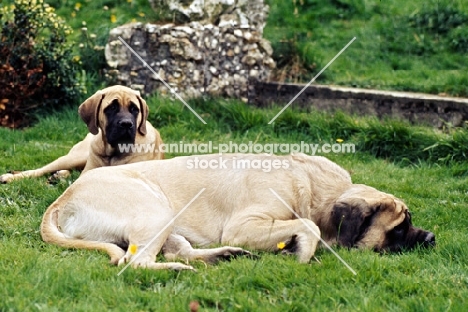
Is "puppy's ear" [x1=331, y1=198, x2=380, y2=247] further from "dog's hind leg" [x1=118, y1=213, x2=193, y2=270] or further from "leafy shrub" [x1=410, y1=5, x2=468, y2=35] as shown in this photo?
"leafy shrub" [x1=410, y1=5, x2=468, y2=35]

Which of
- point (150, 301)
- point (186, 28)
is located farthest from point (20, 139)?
point (150, 301)

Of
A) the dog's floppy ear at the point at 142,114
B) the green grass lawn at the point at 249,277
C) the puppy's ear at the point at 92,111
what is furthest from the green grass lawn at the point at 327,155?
the dog's floppy ear at the point at 142,114

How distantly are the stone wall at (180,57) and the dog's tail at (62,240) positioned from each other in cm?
546

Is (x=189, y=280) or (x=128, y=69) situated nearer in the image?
(x=189, y=280)

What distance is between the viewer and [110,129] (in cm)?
752

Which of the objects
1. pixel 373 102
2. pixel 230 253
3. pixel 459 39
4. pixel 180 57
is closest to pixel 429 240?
pixel 230 253

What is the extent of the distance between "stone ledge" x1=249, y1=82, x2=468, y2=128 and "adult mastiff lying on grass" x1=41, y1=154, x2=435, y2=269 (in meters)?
4.28

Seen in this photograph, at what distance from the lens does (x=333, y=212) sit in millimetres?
5250

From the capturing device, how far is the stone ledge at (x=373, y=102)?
9.45 m

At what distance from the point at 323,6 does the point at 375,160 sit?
16.8 ft

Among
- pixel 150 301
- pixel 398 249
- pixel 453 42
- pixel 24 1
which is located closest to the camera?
pixel 150 301

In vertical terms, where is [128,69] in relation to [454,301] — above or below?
below

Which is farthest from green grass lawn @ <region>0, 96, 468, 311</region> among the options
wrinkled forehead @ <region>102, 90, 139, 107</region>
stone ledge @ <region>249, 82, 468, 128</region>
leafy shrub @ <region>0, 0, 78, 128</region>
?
leafy shrub @ <region>0, 0, 78, 128</region>

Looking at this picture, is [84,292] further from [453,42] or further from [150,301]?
[453,42]
